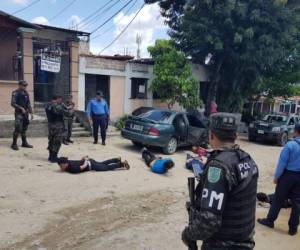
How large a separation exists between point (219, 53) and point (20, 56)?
1005cm

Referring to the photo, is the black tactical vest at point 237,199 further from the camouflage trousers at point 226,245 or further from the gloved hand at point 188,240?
the gloved hand at point 188,240

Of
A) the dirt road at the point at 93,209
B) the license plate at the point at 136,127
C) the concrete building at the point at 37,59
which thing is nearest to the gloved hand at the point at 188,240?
the dirt road at the point at 93,209

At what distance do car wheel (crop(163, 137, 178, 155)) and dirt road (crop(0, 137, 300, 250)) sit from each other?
5.36 ft

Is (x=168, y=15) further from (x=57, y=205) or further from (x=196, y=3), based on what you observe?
(x=57, y=205)

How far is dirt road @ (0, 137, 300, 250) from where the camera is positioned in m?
A: 4.71

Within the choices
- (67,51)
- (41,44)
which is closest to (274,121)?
(67,51)

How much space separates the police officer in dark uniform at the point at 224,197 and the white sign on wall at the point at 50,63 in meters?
11.6

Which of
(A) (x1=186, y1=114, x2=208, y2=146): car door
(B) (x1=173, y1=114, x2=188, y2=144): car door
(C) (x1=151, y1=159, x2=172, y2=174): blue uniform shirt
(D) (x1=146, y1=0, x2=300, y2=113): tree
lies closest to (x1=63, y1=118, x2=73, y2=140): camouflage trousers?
(B) (x1=173, y1=114, x2=188, y2=144): car door

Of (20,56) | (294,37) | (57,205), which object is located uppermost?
(294,37)

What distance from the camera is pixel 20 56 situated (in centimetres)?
1280

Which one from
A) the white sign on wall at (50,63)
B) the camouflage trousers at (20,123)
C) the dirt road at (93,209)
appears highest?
the white sign on wall at (50,63)

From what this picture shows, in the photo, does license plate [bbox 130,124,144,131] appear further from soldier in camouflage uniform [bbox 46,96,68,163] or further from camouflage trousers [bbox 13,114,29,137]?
camouflage trousers [bbox 13,114,29,137]

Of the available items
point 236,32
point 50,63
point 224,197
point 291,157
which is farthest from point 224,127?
point 236,32

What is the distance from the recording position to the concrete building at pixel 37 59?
1205 centimetres
